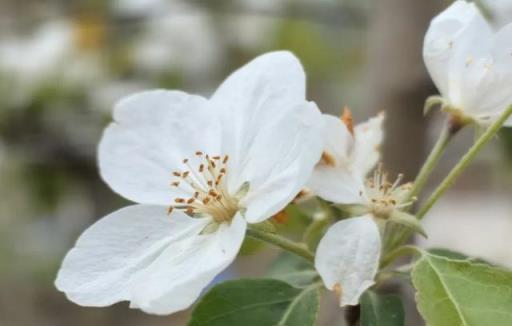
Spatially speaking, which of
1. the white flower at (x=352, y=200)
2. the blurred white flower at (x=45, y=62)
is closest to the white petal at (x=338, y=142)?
the white flower at (x=352, y=200)

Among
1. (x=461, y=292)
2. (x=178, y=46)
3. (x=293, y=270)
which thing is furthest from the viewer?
(x=178, y=46)

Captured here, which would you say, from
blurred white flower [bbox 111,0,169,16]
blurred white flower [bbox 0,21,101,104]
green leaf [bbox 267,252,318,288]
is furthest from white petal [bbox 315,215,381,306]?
blurred white flower [bbox 0,21,101,104]

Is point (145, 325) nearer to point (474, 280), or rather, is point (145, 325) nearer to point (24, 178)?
point (24, 178)

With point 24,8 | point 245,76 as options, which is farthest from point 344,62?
point 245,76

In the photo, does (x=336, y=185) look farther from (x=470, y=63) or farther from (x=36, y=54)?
(x=36, y=54)

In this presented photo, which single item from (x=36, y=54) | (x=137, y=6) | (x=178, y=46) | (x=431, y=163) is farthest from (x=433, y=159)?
(x=178, y=46)

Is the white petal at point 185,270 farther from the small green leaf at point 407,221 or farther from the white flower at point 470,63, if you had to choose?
the white flower at point 470,63

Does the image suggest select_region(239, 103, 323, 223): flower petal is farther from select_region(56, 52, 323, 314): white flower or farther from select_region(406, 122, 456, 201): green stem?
select_region(406, 122, 456, 201): green stem
